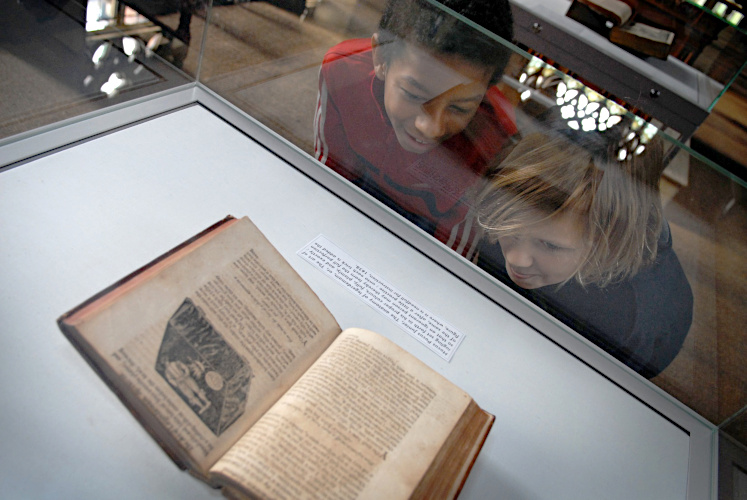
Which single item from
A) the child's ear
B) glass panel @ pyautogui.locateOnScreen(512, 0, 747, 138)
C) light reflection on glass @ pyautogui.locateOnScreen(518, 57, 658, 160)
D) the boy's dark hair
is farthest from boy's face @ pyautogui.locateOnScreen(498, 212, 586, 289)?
glass panel @ pyautogui.locateOnScreen(512, 0, 747, 138)

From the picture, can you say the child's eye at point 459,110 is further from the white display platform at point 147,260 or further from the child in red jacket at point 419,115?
the white display platform at point 147,260

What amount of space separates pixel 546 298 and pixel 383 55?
0.54 m

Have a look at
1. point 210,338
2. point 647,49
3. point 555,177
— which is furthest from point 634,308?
point 647,49

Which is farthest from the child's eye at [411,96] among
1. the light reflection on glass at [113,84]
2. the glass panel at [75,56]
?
the light reflection on glass at [113,84]

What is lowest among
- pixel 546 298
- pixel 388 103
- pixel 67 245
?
pixel 67 245

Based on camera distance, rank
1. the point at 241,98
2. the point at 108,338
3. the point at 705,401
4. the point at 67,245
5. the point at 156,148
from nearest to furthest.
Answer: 1. the point at 108,338
2. the point at 67,245
3. the point at 705,401
4. the point at 156,148
5. the point at 241,98

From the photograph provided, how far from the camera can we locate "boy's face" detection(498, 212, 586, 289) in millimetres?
927

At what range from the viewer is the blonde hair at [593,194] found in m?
0.88

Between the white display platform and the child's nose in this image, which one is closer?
the white display platform

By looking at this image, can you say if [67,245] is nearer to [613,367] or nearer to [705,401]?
[613,367]

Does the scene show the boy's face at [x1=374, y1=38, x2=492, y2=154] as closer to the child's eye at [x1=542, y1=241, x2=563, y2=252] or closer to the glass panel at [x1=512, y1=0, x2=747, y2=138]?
the child's eye at [x1=542, y1=241, x2=563, y2=252]

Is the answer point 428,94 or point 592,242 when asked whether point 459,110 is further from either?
point 592,242

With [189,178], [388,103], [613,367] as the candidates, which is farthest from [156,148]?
[613,367]

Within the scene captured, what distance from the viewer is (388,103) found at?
41.6 inches
